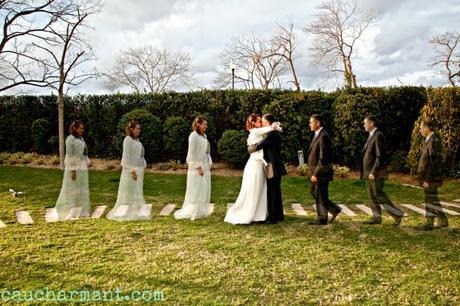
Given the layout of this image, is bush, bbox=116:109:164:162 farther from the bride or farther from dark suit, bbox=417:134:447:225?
dark suit, bbox=417:134:447:225

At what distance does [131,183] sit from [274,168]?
2823 mm

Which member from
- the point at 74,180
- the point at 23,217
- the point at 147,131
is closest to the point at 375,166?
the point at 74,180

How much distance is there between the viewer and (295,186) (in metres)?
12.2

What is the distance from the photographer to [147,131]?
1622cm

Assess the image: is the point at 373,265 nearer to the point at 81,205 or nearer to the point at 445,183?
the point at 81,205

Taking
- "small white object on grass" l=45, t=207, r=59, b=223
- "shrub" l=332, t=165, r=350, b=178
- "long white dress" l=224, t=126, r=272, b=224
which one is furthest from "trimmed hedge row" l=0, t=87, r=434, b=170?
"small white object on grass" l=45, t=207, r=59, b=223

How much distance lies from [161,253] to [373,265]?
284cm

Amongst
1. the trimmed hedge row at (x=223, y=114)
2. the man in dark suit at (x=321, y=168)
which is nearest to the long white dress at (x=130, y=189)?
the man in dark suit at (x=321, y=168)

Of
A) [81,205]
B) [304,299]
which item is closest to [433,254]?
[304,299]

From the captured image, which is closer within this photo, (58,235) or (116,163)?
(58,235)

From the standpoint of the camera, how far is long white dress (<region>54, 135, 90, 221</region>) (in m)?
7.97

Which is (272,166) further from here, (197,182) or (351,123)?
(351,123)

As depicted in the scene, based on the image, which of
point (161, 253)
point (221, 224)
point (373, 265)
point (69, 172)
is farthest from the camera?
point (69, 172)

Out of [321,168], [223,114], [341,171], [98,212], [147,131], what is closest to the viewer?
[321,168]
